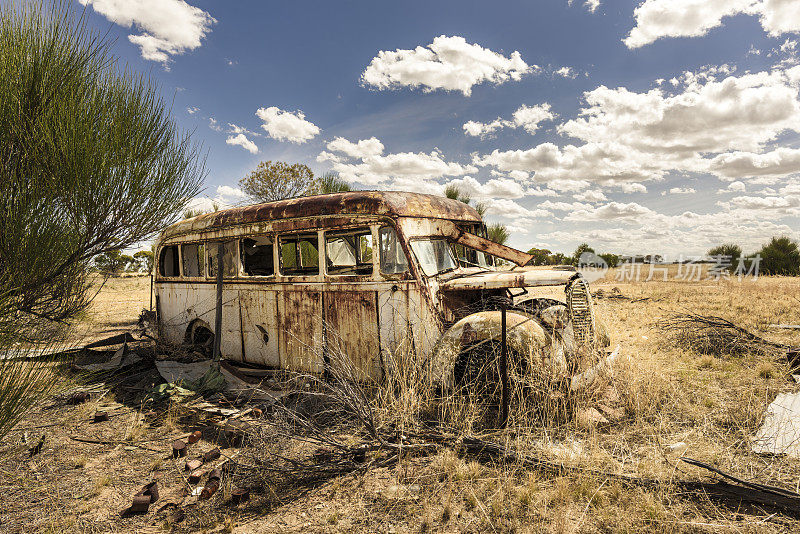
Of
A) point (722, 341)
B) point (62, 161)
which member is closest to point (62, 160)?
point (62, 161)

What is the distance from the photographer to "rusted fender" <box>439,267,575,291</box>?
4172 mm

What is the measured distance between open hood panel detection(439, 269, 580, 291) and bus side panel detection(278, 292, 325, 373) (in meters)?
1.66

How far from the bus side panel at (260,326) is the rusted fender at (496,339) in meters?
2.44

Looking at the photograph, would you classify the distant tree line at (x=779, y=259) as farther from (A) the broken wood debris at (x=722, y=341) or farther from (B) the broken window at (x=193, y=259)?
(B) the broken window at (x=193, y=259)

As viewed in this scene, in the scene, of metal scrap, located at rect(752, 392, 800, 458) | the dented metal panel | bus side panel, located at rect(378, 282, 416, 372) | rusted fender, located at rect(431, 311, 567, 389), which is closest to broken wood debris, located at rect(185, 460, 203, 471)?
bus side panel, located at rect(378, 282, 416, 372)

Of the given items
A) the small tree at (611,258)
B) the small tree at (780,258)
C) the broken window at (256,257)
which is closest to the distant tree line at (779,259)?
the small tree at (780,258)

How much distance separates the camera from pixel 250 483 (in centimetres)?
337

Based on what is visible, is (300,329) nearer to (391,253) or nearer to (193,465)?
(391,253)

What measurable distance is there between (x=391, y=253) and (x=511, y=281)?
53.6 inches

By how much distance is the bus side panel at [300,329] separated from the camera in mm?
Answer: 4883

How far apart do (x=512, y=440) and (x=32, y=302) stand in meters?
7.00

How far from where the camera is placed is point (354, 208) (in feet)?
15.4

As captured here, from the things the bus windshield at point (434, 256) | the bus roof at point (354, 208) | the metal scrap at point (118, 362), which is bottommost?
the metal scrap at point (118, 362)

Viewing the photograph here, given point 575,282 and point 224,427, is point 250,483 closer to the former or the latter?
point 224,427
